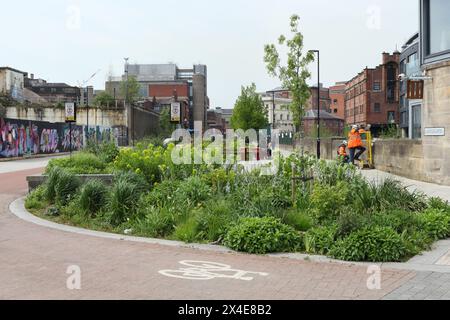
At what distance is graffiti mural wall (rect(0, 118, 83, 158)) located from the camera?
3331cm

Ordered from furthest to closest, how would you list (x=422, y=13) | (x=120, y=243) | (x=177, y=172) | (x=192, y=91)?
(x=192, y=91), (x=422, y=13), (x=177, y=172), (x=120, y=243)

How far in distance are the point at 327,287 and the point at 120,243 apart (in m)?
3.71

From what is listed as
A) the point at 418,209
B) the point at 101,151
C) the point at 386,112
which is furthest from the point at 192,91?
the point at 418,209

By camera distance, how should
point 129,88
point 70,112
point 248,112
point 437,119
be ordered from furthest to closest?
point 129,88
point 248,112
point 70,112
point 437,119

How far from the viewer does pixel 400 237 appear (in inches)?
295

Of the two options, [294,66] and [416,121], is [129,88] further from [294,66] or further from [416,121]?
[416,121]

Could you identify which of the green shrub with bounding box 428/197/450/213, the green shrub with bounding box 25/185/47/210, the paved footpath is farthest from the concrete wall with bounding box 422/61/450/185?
the green shrub with bounding box 25/185/47/210

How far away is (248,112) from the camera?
67.7m

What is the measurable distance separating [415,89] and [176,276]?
11.7 m

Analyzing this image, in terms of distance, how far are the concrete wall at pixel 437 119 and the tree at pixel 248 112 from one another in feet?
165

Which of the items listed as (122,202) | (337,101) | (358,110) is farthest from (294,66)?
(337,101)
